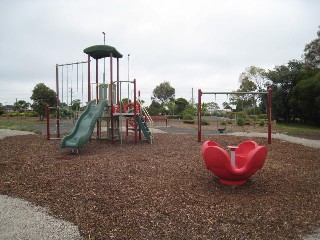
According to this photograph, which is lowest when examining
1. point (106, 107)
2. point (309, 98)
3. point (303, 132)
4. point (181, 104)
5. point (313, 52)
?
point (303, 132)

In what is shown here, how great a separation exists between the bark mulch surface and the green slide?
126cm

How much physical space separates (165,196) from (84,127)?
6523 mm

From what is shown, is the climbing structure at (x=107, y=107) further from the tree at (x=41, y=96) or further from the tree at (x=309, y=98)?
the tree at (x=41, y=96)

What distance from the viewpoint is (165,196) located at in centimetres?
496

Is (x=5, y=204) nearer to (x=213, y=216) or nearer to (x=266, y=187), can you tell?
(x=213, y=216)

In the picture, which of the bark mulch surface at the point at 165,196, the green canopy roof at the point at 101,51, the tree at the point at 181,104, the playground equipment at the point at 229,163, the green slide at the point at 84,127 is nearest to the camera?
the bark mulch surface at the point at 165,196

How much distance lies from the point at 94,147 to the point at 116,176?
4.90m

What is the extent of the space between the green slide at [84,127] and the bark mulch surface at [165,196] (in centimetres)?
126

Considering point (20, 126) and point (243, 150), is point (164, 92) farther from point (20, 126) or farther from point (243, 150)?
point (243, 150)

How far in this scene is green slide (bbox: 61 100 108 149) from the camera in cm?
974

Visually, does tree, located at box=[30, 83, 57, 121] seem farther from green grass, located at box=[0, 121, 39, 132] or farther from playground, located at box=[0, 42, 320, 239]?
playground, located at box=[0, 42, 320, 239]

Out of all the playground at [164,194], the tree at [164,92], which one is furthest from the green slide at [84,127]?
the tree at [164,92]

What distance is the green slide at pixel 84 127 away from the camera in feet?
32.0

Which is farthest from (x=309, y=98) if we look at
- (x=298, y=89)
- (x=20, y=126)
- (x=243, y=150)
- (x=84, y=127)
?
(x=20, y=126)
